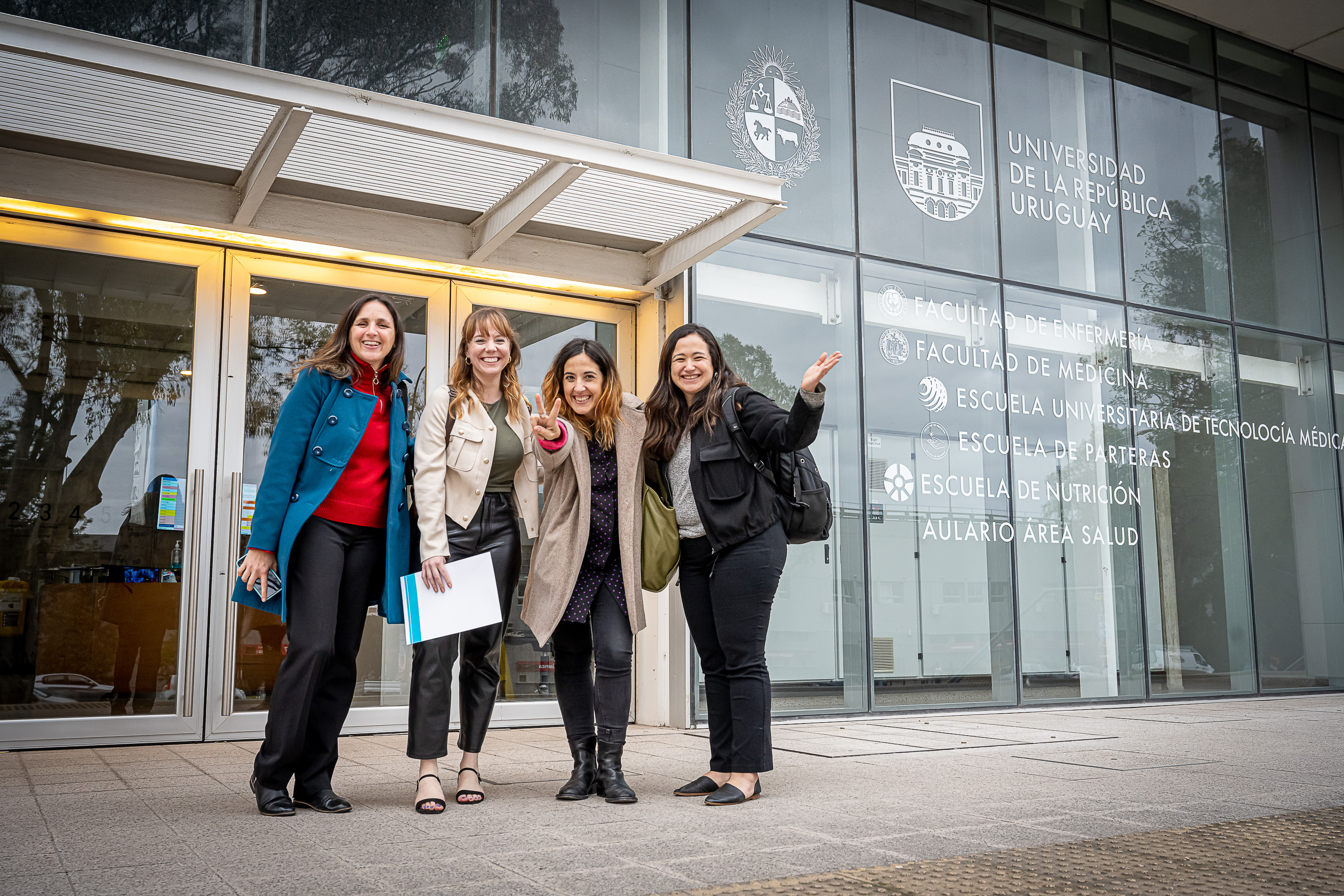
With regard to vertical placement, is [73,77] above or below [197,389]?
above

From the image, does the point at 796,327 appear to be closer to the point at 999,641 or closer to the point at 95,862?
the point at 999,641

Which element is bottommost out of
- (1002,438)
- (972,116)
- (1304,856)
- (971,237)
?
(1304,856)

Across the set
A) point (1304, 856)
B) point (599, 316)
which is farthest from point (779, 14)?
point (1304, 856)

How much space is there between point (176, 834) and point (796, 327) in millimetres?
5143

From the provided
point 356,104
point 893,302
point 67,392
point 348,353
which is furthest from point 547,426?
point 893,302

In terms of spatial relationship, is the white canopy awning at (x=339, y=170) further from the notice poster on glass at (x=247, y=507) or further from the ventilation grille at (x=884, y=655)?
the ventilation grille at (x=884, y=655)

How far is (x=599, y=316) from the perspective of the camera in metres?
6.95

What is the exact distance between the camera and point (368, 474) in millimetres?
3594

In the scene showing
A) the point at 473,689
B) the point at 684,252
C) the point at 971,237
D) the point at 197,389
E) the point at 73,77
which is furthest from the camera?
the point at 971,237

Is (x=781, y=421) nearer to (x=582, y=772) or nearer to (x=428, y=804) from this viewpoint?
(x=582, y=772)

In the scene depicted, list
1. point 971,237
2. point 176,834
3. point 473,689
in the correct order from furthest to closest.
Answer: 1. point 971,237
2. point 473,689
3. point 176,834

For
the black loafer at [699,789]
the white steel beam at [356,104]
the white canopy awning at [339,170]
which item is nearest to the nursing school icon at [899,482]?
the white canopy awning at [339,170]

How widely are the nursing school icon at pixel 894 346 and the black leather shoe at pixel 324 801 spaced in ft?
17.0

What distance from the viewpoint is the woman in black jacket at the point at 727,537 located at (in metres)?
3.69
